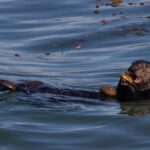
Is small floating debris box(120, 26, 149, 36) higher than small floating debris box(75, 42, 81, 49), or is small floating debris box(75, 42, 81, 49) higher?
small floating debris box(120, 26, 149, 36)

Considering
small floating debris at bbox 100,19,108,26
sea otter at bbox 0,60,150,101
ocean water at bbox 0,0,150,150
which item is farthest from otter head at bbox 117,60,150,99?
small floating debris at bbox 100,19,108,26

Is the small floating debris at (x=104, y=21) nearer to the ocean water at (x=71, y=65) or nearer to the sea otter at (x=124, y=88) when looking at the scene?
the ocean water at (x=71, y=65)

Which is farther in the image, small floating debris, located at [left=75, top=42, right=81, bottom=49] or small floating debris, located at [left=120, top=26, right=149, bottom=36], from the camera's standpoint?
small floating debris, located at [left=120, top=26, right=149, bottom=36]

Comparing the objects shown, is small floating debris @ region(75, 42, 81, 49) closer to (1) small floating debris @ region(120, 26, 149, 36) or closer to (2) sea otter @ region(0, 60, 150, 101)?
(1) small floating debris @ region(120, 26, 149, 36)

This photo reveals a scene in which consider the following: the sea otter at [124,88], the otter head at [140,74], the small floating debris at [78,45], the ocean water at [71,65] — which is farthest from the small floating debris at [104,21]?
the otter head at [140,74]

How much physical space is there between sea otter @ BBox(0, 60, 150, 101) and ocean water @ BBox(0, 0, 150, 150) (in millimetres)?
95

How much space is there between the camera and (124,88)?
9.62m

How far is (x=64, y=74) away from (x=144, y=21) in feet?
13.5

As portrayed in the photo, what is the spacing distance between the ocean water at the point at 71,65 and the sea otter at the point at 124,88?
0.10m

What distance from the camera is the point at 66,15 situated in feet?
55.5

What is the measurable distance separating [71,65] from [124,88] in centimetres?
329

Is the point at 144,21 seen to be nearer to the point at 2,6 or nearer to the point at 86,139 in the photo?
the point at 2,6

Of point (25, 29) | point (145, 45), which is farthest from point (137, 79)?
point (25, 29)

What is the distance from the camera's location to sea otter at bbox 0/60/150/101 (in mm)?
9609
